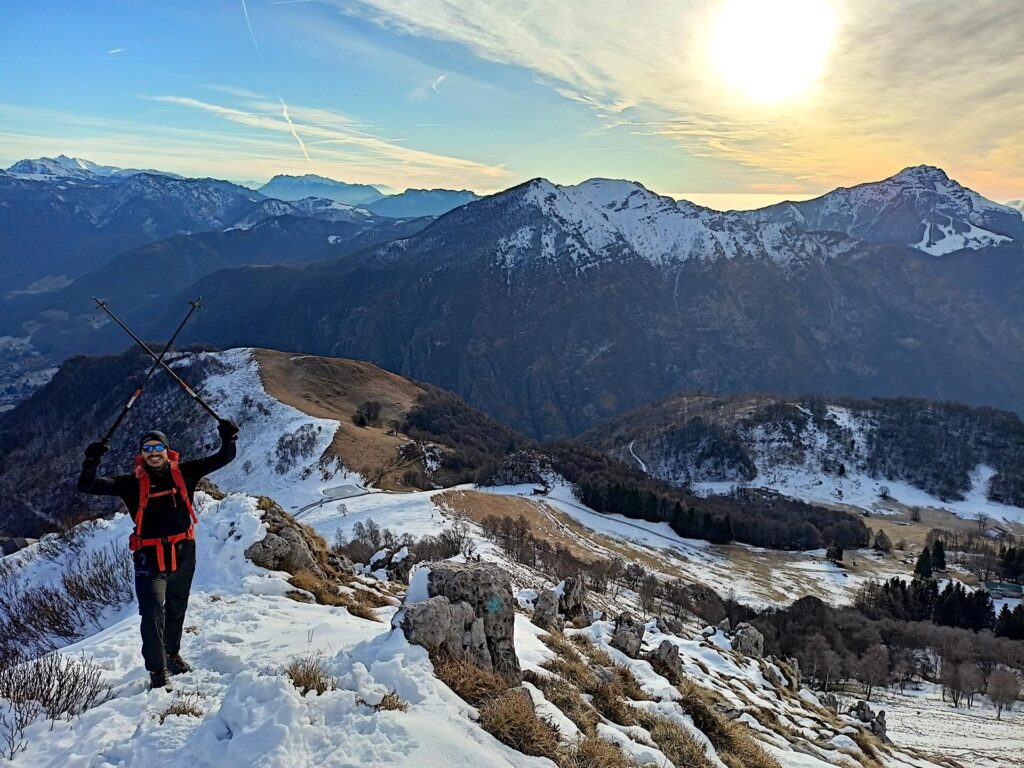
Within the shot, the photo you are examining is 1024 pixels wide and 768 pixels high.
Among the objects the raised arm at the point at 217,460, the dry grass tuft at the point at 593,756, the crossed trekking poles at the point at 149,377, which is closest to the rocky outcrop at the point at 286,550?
the crossed trekking poles at the point at 149,377

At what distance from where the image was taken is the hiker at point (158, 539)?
7.78 metres

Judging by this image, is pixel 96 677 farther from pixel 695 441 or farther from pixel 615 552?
pixel 695 441

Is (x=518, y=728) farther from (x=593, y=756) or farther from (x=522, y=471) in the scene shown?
(x=522, y=471)

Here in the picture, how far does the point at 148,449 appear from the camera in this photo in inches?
314

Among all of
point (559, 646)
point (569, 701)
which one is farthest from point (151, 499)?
point (559, 646)

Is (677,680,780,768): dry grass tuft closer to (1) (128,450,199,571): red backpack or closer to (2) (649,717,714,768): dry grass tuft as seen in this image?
(2) (649,717,714,768): dry grass tuft

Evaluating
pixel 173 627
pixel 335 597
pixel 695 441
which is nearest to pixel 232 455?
pixel 173 627

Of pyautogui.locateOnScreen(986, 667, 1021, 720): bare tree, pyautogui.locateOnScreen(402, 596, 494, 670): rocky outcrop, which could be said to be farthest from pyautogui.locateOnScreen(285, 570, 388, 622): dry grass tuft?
pyautogui.locateOnScreen(986, 667, 1021, 720): bare tree

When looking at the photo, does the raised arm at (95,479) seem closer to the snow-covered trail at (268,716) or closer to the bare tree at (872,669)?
the snow-covered trail at (268,716)

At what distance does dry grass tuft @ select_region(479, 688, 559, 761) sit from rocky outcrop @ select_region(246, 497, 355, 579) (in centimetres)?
929

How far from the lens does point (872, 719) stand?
30.1 m

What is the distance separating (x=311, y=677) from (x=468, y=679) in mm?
2125

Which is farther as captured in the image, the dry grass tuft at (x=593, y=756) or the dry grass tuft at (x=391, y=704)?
the dry grass tuft at (x=593, y=756)

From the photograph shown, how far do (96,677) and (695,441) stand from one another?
571 feet
